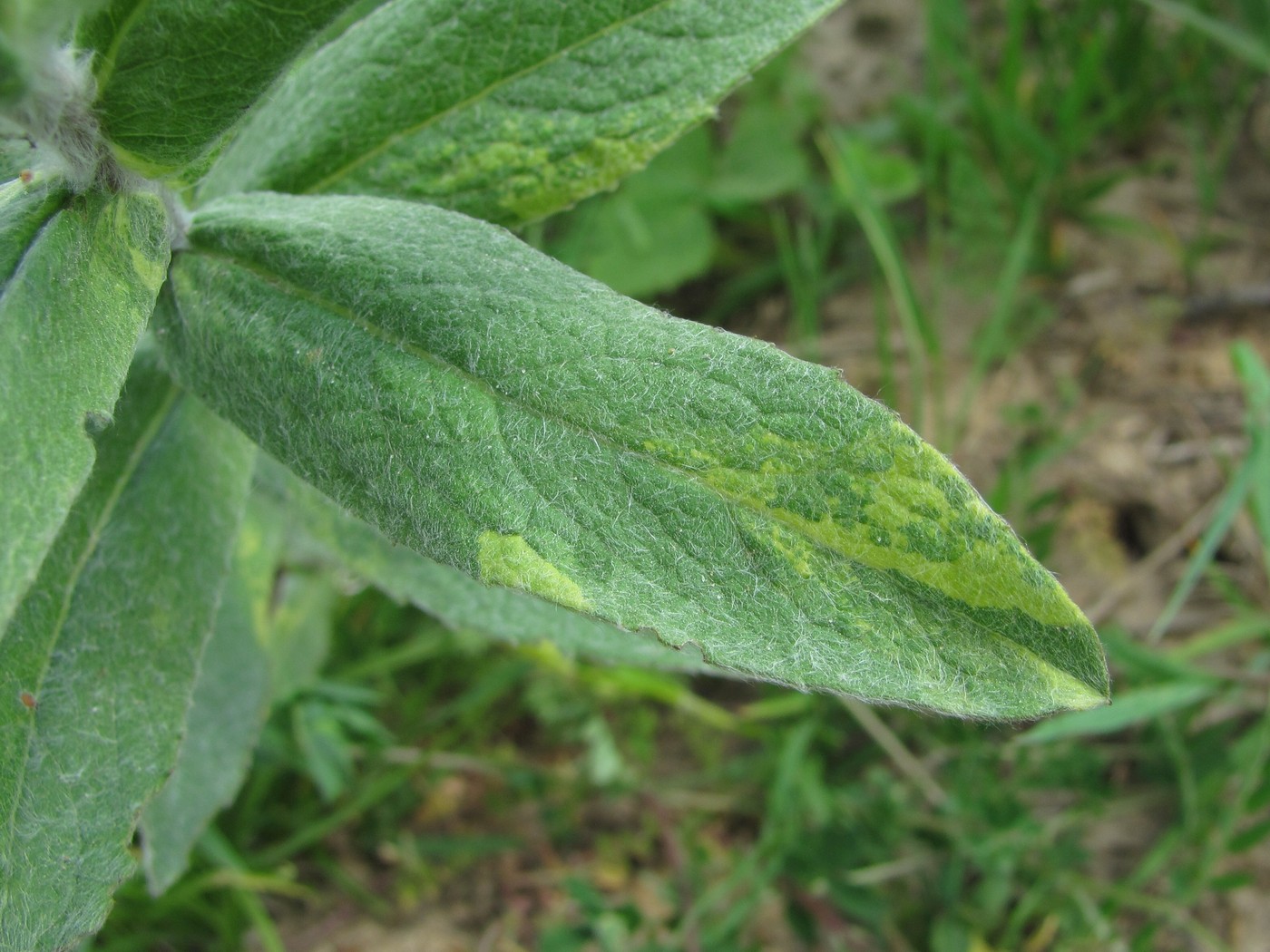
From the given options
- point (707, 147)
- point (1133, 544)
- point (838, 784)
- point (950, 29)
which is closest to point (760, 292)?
point (707, 147)

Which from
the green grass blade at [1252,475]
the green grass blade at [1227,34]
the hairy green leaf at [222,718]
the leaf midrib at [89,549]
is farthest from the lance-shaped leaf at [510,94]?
the green grass blade at [1227,34]

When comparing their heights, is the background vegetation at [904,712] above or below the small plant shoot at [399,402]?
below

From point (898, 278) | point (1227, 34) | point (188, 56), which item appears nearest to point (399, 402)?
point (188, 56)

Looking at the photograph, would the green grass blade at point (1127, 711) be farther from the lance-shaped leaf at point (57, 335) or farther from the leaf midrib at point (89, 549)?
the lance-shaped leaf at point (57, 335)

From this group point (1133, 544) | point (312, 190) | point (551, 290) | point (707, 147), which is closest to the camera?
point (551, 290)

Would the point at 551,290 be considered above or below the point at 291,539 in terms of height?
above

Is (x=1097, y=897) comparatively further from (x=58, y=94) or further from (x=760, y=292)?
(x=58, y=94)

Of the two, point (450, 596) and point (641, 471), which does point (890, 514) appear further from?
point (450, 596)
